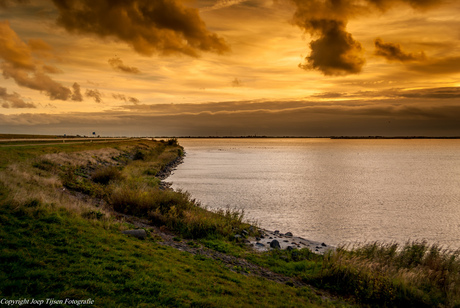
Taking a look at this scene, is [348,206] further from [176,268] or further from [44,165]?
[44,165]

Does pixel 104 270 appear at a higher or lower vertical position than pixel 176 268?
higher

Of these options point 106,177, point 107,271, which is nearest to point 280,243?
point 107,271

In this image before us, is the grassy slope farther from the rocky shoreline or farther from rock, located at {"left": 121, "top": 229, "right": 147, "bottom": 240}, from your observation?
the rocky shoreline

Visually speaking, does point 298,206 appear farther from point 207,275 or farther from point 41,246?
point 41,246

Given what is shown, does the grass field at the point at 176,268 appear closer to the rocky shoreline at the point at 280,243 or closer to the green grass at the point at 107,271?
the green grass at the point at 107,271

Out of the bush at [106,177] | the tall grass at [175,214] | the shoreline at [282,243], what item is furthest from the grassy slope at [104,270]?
the bush at [106,177]

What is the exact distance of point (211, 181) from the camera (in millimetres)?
50438

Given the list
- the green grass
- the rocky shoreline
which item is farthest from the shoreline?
the green grass

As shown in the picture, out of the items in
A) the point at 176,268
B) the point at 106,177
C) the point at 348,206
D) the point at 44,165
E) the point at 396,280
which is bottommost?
the point at 348,206

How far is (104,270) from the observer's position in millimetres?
8906

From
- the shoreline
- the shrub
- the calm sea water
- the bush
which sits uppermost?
the shrub

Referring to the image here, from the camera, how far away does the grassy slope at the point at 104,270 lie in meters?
7.70

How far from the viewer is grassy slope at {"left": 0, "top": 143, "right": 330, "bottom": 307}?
7.70 m

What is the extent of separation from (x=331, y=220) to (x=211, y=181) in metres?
26.3
